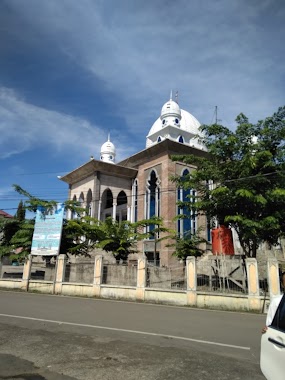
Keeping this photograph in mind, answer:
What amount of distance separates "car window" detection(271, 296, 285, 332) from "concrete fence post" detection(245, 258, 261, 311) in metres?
10.1

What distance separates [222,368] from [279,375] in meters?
2.37

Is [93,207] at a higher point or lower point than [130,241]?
higher

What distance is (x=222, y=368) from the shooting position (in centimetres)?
485

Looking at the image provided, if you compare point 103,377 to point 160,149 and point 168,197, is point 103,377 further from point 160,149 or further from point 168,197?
point 160,149

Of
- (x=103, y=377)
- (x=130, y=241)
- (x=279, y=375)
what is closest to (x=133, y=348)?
(x=103, y=377)

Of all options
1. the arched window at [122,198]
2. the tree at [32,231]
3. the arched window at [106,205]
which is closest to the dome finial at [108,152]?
the arched window at [106,205]

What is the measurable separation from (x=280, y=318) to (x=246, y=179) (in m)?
11.8

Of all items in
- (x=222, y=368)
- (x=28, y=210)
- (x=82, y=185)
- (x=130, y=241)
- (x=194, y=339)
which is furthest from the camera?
(x=82, y=185)

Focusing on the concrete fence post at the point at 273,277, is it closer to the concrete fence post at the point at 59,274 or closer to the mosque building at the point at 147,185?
the mosque building at the point at 147,185

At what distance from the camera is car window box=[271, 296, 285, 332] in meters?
3.00

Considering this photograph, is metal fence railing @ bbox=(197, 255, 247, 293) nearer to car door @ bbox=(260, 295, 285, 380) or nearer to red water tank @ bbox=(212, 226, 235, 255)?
red water tank @ bbox=(212, 226, 235, 255)

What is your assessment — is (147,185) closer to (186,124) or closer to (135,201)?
(135,201)

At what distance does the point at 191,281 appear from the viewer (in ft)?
45.3

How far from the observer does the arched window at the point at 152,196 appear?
1017 inches
